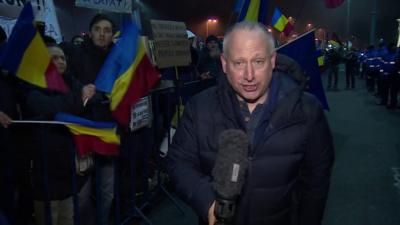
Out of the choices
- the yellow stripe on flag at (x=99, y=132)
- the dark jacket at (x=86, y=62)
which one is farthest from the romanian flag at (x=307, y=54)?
the yellow stripe on flag at (x=99, y=132)

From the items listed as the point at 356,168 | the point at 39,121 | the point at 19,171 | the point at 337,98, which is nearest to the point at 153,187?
the point at 19,171

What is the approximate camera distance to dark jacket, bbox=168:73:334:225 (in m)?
2.21

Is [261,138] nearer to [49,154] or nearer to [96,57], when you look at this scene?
[49,154]

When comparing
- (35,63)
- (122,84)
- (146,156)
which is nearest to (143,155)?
(146,156)

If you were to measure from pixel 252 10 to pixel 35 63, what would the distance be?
3264 mm

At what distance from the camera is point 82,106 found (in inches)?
140

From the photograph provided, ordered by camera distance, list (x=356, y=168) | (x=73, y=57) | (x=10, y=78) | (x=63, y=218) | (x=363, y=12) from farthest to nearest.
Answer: (x=363, y=12) → (x=356, y=168) → (x=73, y=57) → (x=10, y=78) → (x=63, y=218)

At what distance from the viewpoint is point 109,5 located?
19.7ft

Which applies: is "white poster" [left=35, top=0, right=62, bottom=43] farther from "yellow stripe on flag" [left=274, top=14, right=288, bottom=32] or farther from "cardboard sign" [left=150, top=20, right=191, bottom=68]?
"yellow stripe on flag" [left=274, top=14, right=288, bottom=32]

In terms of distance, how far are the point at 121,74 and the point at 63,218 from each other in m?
1.36

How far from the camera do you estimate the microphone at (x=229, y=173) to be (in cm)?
167

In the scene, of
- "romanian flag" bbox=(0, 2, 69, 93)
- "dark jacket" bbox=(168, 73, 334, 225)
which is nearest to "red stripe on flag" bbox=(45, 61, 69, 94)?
"romanian flag" bbox=(0, 2, 69, 93)

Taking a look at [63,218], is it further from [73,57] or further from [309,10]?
[309,10]

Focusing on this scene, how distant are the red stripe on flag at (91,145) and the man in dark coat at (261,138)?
1.16m
